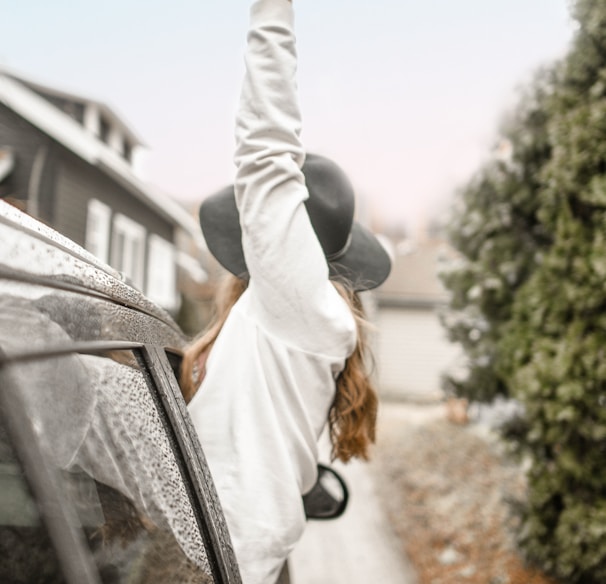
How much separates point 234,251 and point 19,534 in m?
1.05

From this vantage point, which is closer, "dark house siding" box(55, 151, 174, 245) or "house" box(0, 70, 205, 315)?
"house" box(0, 70, 205, 315)

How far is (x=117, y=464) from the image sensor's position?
3.70 ft

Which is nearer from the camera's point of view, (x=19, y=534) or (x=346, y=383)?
(x=19, y=534)

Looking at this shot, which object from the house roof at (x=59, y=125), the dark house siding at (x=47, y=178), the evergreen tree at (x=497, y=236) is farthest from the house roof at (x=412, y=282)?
the evergreen tree at (x=497, y=236)

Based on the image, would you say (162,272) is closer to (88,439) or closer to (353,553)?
(353,553)

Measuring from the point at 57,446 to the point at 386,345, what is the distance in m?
19.0

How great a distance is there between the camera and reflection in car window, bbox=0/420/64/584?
0.89 m

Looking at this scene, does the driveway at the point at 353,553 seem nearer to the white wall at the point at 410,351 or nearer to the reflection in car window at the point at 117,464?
the reflection in car window at the point at 117,464

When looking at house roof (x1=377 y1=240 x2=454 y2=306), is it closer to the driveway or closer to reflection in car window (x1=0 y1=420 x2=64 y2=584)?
the driveway

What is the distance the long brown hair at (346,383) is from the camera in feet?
5.89

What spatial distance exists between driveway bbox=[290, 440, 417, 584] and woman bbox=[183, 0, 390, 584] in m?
2.89

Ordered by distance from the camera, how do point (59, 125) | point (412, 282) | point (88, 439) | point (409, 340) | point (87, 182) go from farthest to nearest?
point (412, 282) < point (409, 340) < point (87, 182) < point (59, 125) < point (88, 439)

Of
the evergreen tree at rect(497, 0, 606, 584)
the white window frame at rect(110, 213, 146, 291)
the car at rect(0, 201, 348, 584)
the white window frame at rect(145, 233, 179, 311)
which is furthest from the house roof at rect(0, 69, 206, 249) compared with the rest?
the car at rect(0, 201, 348, 584)

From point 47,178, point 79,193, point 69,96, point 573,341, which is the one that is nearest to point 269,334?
point 573,341
